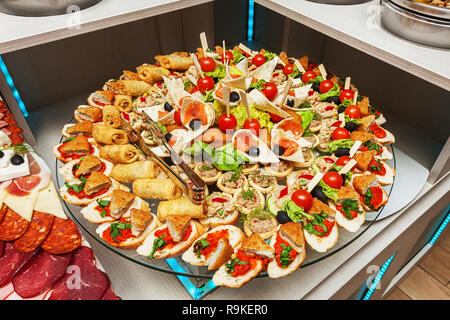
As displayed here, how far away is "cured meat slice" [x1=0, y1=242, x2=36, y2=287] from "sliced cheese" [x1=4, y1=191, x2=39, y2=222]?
0.14m

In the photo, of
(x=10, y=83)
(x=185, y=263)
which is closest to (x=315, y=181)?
(x=185, y=263)

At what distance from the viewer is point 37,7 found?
149cm

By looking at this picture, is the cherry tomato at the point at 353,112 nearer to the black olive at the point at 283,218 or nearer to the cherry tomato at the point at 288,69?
the cherry tomato at the point at 288,69

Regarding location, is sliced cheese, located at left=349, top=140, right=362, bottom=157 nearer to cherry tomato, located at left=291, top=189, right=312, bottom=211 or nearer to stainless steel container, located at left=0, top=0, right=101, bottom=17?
cherry tomato, located at left=291, top=189, right=312, bottom=211

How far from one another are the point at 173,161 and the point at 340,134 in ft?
2.98

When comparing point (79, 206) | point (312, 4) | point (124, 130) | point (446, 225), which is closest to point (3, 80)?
point (124, 130)

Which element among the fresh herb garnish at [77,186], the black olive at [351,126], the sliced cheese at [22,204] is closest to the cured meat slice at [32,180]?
the sliced cheese at [22,204]

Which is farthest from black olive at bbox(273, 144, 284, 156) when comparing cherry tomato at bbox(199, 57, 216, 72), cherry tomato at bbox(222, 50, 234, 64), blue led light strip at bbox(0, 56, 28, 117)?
blue led light strip at bbox(0, 56, 28, 117)

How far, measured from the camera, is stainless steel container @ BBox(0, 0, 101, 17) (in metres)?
1.46

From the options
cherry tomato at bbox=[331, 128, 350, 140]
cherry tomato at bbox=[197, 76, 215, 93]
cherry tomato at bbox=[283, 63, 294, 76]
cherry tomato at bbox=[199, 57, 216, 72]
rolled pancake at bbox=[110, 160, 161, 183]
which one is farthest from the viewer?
cherry tomato at bbox=[283, 63, 294, 76]

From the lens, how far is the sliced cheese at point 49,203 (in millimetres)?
1521

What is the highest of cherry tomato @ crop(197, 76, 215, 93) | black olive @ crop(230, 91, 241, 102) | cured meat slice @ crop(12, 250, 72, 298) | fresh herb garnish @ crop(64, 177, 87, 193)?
black olive @ crop(230, 91, 241, 102)

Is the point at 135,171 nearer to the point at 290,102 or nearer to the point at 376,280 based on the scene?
the point at 290,102

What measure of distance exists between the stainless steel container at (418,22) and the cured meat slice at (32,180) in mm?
1789
